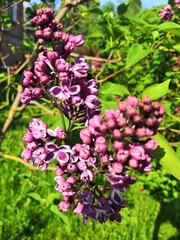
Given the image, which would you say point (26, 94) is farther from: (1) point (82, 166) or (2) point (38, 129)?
(1) point (82, 166)

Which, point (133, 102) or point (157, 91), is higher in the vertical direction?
point (133, 102)

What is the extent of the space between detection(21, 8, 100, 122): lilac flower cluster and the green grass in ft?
6.62

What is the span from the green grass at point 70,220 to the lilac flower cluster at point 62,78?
202 cm

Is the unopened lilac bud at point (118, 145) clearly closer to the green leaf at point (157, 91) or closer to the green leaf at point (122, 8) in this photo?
the green leaf at point (157, 91)

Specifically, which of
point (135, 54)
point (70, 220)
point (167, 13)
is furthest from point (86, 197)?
point (70, 220)

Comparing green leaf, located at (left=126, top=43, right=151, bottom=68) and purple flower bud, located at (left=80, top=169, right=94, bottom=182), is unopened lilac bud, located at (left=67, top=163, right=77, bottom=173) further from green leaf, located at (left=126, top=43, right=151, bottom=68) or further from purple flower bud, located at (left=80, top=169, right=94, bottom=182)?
green leaf, located at (left=126, top=43, right=151, bottom=68)

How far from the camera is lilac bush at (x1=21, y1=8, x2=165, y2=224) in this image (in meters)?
0.88

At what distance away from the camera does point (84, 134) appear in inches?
38.5

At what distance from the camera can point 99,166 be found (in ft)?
3.27

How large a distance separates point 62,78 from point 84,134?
6.9 inches

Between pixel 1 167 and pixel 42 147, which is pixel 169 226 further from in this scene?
pixel 42 147

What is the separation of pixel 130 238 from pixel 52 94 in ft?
10.3

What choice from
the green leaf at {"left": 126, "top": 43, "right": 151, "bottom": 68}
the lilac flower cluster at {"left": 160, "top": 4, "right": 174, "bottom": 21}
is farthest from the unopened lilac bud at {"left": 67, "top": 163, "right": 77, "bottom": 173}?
the lilac flower cluster at {"left": 160, "top": 4, "right": 174, "bottom": 21}

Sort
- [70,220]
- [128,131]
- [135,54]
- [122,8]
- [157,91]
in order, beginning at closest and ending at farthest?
[128,131], [157,91], [135,54], [122,8], [70,220]
